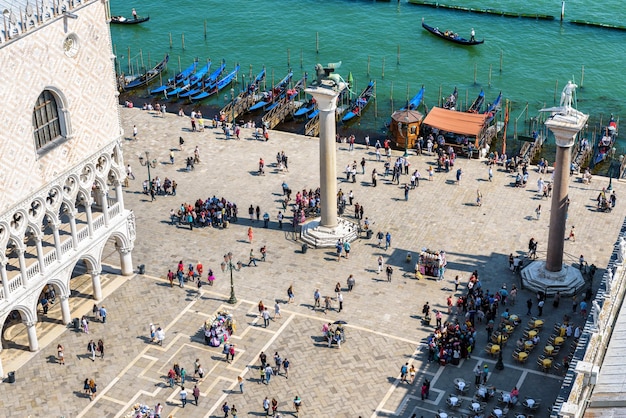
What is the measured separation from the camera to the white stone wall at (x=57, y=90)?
69438 millimetres

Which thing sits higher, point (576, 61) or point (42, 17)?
point (42, 17)

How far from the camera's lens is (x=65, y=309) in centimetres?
7912

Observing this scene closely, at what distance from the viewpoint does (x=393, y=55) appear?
142 metres

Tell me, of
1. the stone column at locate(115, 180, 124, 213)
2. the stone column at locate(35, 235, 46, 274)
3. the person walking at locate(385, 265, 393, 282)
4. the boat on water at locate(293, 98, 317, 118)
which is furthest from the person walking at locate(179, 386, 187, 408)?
the boat on water at locate(293, 98, 317, 118)

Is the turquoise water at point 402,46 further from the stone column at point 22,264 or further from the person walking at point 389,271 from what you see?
the stone column at point 22,264

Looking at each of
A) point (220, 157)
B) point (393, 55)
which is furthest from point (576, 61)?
point (220, 157)

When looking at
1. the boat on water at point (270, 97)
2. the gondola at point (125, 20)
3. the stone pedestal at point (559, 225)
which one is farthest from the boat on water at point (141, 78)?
the stone pedestal at point (559, 225)

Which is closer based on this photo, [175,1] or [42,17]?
[42,17]

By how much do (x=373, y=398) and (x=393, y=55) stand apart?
77.0m

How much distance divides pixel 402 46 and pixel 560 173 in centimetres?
6838

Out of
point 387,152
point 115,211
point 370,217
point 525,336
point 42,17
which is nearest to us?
point 42,17

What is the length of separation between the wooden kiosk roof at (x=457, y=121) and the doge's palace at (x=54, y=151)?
38347 millimetres

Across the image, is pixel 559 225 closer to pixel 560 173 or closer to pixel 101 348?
pixel 560 173

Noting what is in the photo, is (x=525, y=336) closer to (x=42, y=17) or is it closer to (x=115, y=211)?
(x=115, y=211)
